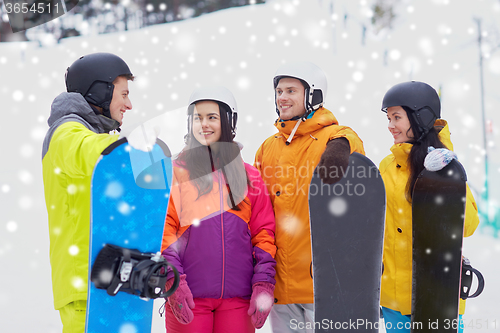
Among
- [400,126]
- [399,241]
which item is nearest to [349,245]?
[399,241]

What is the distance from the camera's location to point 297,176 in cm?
227

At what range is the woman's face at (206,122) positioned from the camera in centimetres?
226

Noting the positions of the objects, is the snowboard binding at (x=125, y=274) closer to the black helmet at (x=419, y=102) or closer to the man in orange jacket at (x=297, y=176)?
the man in orange jacket at (x=297, y=176)

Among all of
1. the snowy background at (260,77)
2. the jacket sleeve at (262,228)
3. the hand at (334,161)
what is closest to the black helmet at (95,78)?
the jacket sleeve at (262,228)

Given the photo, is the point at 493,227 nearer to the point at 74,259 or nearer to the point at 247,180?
the point at 247,180

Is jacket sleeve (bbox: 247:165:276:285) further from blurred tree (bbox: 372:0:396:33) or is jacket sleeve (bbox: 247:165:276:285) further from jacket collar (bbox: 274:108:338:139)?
blurred tree (bbox: 372:0:396:33)

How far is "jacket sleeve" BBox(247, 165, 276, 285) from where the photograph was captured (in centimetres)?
212

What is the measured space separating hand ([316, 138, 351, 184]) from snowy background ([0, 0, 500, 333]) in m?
2.84

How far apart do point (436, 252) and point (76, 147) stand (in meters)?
1.99

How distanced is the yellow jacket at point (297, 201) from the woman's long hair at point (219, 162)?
0.80 feet

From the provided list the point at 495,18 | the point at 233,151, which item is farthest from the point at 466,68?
the point at 233,151

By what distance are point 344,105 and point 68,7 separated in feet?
34.2
